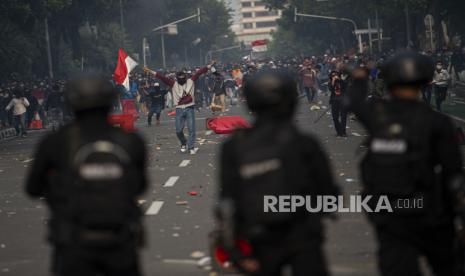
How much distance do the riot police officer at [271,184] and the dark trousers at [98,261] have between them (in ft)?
1.64

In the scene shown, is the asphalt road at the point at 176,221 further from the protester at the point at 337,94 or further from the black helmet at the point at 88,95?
the black helmet at the point at 88,95

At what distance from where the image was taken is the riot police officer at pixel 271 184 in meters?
5.73

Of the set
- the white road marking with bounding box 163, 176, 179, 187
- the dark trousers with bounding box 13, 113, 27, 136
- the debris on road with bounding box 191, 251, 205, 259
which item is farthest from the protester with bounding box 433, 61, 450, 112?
the debris on road with bounding box 191, 251, 205, 259

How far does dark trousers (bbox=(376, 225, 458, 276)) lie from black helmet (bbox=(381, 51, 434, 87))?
2.65 ft

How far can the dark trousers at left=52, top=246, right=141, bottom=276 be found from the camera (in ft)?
19.1

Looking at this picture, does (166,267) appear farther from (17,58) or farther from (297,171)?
(17,58)

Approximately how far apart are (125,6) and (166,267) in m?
64.9

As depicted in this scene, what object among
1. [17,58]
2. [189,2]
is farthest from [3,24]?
[189,2]

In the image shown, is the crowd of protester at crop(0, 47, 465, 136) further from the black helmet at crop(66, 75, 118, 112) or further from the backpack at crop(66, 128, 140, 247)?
the backpack at crop(66, 128, 140, 247)

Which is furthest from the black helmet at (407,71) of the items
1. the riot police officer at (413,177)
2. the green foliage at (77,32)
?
the green foliage at (77,32)

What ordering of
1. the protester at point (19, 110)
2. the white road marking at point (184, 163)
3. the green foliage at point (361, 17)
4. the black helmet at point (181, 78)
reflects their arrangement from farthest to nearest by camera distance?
the green foliage at point (361, 17) < the protester at point (19, 110) < the black helmet at point (181, 78) < the white road marking at point (184, 163)

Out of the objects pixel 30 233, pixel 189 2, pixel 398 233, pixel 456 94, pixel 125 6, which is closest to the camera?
pixel 398 233

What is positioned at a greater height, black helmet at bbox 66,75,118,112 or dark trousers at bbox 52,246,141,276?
black helmet at bbox 66,75,118,112

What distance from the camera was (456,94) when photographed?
146ft
